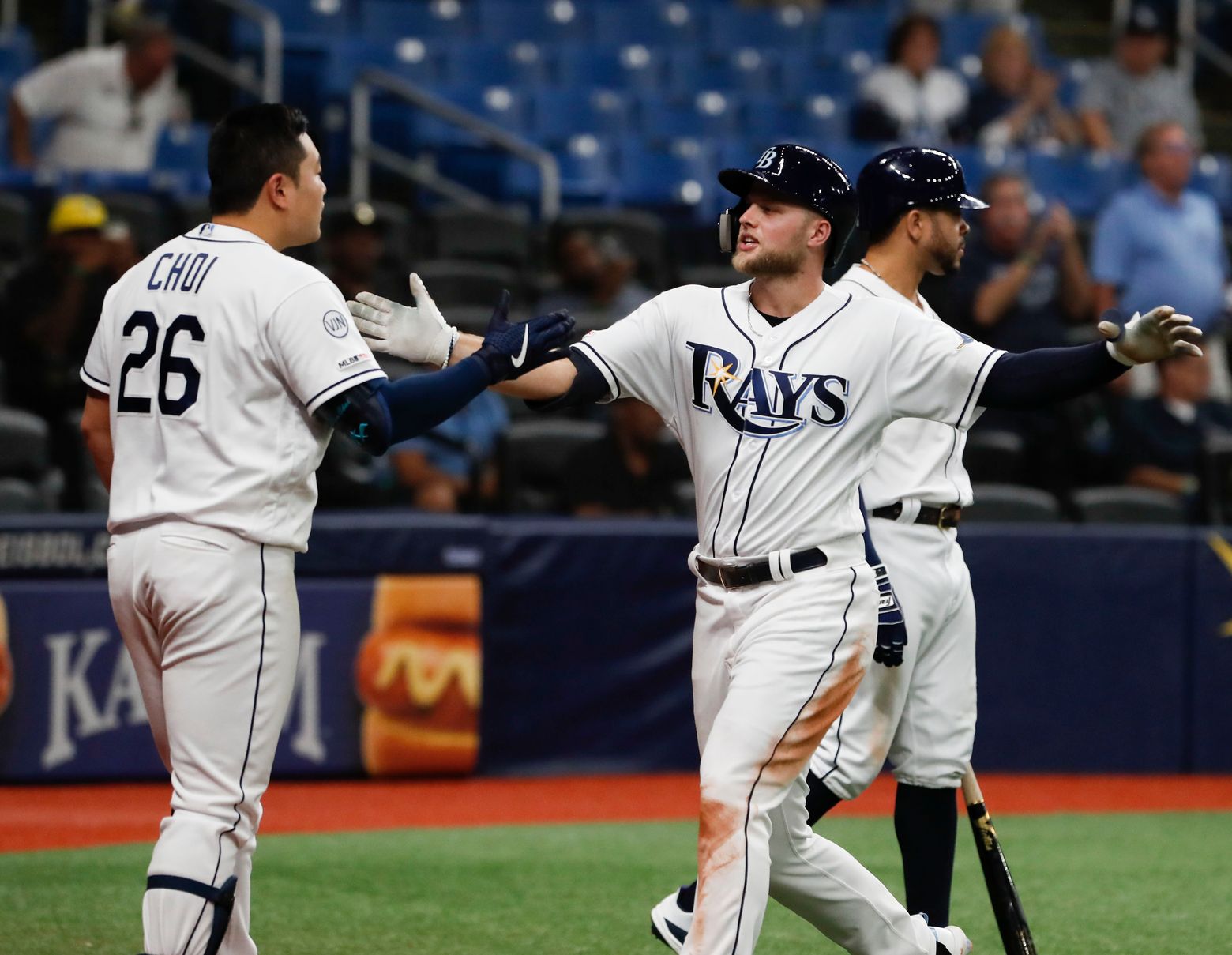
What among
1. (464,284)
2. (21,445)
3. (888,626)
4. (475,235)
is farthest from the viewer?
(475,235)

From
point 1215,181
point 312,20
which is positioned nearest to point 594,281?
point 312,20

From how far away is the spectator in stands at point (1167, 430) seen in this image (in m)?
9.38

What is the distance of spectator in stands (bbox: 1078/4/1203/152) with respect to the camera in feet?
41.7

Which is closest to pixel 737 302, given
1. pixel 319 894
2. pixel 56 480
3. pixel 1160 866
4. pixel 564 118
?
pixel 319 894

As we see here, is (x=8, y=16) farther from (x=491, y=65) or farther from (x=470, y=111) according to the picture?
(x=491, y=65)

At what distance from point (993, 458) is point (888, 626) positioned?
5113mm

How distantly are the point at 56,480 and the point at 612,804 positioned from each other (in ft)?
9.90

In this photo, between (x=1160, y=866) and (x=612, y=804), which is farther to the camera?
(x=612, y=804)

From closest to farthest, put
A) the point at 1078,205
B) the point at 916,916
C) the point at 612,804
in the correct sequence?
the point at 916,916
the point at 612,804
the point at 1078,205

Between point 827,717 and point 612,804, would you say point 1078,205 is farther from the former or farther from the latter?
point 827,717

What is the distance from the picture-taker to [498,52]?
12641 millimetres

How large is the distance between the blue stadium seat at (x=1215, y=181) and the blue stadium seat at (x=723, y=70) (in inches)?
123

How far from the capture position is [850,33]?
13695 mm

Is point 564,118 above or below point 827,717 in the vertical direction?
above
